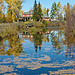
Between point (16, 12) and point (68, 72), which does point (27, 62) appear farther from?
point (16, 12)

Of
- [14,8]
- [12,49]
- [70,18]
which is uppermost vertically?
[14,8]

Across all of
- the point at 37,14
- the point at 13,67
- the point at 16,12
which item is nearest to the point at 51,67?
the point at 13,67

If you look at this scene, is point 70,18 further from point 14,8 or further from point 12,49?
point 14,8

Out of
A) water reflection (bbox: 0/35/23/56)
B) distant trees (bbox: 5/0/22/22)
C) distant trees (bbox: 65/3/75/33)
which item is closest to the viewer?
water reflection (bbox: 0/35/23/56)

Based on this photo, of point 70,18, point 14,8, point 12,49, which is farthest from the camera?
point 14,8

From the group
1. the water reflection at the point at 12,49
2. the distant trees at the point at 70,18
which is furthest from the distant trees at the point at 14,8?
the water reflection at the point at 12,49

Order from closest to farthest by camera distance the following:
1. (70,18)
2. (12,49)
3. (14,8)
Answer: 1. (12,49)
2. (70,18)
3. (14,8)

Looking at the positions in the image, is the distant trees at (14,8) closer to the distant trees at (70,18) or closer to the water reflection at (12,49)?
→ the distant trees at (70,18)

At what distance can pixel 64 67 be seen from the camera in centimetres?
992

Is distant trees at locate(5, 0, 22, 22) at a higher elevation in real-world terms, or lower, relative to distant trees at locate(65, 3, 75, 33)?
higher

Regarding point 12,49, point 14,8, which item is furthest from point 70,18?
point 14,8

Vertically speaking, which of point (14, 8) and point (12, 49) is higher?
point (14, 8)

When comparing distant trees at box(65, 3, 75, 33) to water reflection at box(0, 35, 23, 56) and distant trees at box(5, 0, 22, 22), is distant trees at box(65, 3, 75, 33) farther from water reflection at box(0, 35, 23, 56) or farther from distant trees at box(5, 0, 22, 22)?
distant trees at box(5, 0, 22, 22)

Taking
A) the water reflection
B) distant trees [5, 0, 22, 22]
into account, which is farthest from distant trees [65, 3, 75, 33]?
distant trees [5, 0, 22, 22]
